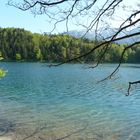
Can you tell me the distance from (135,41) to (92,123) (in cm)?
1999

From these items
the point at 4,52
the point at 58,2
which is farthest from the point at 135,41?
the point at 4,52

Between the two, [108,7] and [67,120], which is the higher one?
[108,7]

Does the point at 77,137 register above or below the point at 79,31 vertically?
below

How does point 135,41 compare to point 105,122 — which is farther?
point 105,122

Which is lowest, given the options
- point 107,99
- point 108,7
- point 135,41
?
point 107,99

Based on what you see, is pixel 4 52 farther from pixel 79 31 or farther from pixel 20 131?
pixel 79 31

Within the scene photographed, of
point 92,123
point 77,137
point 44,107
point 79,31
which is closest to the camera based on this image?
point 79,31

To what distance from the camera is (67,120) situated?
82.8ft

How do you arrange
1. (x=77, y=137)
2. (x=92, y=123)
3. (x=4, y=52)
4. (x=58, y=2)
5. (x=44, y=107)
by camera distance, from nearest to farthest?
(x=58, y=2)
(x=77, y=137)
(x=92, y=123)
(x=44, y=107)
(x=4, y=52)

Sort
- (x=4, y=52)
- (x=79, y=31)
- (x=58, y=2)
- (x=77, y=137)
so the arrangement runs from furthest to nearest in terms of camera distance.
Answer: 1. (x=4, y=52)
2. (x=77, y=137)
3. (x=79, y=31)
4. (x=58, y=2)

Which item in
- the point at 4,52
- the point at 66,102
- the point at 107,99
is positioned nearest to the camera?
the point at 66,102

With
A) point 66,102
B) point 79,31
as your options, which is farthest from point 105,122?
point 79,31

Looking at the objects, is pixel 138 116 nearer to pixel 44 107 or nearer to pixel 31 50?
pixel 44 107

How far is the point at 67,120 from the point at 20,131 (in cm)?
487
